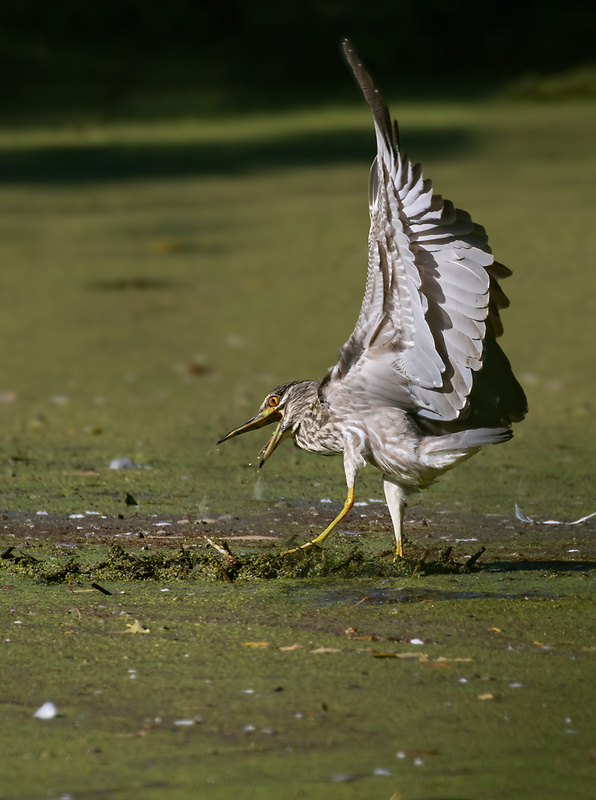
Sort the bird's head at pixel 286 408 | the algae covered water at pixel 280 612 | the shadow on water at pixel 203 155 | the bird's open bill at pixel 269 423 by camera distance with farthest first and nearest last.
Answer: the shadow on water at pixel 203 155
the bird's open bill at pixel 269 423
the bird's head at pixel 286 408
the algae covered water at pixel 280 612

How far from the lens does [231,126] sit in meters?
15.7

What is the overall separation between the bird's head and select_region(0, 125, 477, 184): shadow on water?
29.0ft

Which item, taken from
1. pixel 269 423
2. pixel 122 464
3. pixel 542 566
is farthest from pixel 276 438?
pixel 122 464

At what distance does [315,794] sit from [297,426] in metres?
2.05

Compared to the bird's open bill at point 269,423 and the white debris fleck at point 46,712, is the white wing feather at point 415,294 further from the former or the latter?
the white debris fleck at point 46,712

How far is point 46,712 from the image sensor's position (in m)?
2.69

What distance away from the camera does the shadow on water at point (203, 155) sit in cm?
1323

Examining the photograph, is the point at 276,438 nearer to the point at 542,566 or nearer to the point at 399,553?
the point at 399,553

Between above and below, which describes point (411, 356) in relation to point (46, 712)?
above

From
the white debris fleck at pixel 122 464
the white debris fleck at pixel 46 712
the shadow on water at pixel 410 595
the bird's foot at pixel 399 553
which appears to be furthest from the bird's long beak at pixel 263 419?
the white debris fleck at pixel 46 712

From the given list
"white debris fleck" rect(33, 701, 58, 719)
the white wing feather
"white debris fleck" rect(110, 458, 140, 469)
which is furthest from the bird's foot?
"white debris fleck" rect(110, 458, 140, 469)

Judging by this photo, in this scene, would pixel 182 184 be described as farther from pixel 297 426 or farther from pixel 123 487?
pixel 297 426

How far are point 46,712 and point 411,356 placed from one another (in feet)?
5.50

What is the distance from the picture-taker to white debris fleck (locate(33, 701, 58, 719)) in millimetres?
2668
